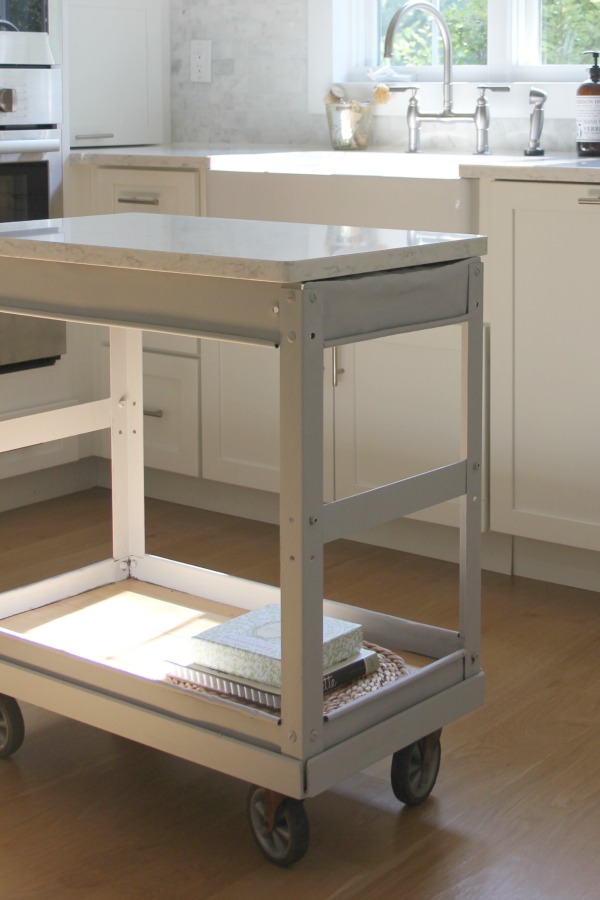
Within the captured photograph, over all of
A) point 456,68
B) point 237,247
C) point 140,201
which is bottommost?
point 237,247

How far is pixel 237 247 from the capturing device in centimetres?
172

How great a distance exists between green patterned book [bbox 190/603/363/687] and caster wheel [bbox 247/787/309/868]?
0.54 ft

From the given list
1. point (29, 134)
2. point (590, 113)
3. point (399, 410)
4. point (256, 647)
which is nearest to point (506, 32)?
point (590, 113)

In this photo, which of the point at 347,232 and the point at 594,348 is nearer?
the point at 347,232

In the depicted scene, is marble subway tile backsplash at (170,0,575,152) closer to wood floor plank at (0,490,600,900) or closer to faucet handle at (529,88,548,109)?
faucet handle at (529,88,548,109)

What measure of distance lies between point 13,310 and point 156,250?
1.16 ft

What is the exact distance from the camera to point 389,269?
1720 millimetres

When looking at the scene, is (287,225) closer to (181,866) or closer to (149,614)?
(149,614)

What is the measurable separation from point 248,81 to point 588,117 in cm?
131

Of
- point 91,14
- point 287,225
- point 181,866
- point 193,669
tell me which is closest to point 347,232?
point 287,225

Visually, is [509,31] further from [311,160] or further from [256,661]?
[256,661]

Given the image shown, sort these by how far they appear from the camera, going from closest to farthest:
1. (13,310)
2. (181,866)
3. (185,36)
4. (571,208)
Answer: (181,866)
(13,310)
(571,208)
(185,36)

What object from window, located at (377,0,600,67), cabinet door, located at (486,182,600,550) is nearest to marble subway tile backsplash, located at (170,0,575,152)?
window, located at (377,0,600,67)

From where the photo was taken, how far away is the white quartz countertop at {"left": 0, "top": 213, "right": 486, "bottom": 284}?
1.60 meters
